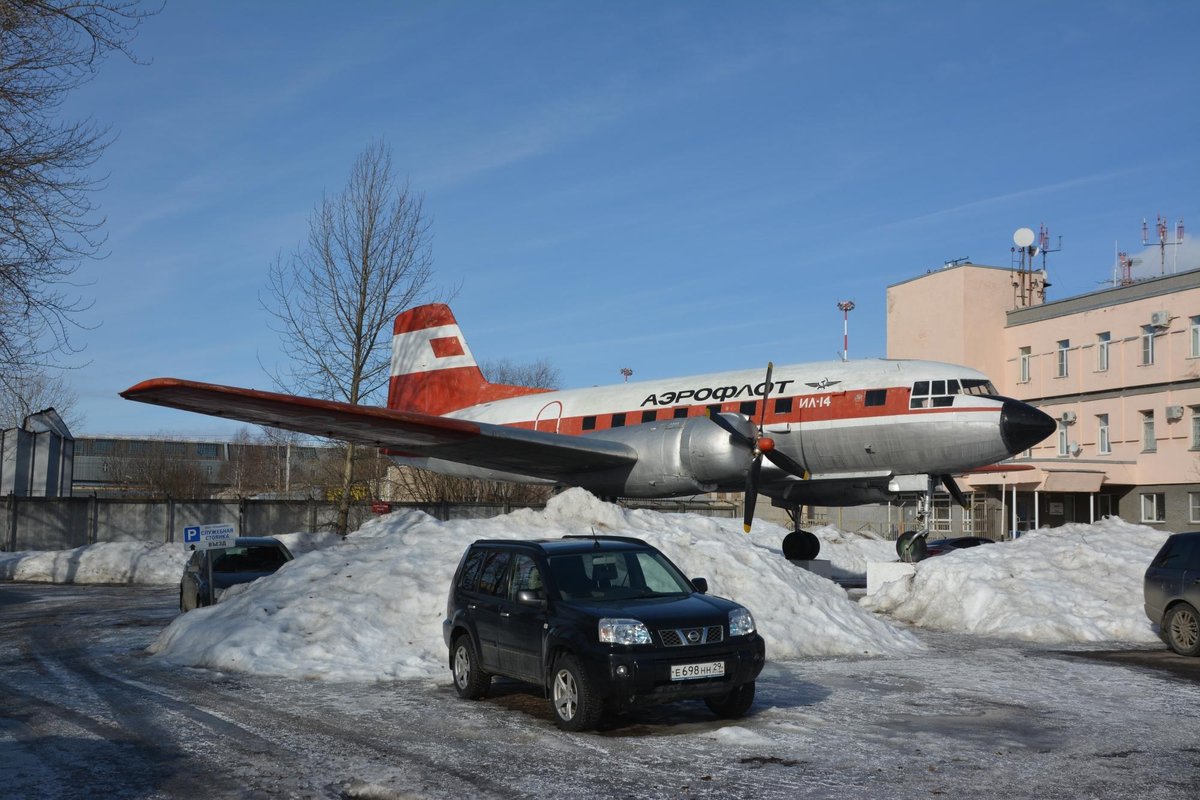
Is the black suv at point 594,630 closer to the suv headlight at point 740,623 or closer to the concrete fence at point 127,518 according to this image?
the suv headlight at point 740,623

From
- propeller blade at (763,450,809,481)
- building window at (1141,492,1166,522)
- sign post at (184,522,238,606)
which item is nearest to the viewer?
sign post at (184,522,238,606)

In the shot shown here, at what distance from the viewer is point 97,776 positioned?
7.46 m

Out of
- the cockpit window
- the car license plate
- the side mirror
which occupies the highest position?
the cockpit window

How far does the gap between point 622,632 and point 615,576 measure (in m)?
1.43

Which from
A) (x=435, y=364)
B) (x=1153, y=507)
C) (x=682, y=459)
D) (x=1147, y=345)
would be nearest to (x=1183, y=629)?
(x=682, y=459)

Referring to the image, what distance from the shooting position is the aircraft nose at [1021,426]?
20844mm

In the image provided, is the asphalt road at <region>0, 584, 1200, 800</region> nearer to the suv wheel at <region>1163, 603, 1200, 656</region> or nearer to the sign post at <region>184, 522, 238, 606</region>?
the suv wheel at <region>1163, 603, 1200, 656</region>

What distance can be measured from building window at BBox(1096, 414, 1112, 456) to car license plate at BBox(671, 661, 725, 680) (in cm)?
4700

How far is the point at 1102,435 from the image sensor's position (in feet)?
165

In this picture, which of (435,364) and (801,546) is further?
(435,364)

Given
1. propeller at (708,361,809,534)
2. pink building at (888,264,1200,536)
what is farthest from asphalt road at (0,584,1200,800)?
pink building at (888,264,1200,536)

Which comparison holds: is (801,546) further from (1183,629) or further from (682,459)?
(1183,629)

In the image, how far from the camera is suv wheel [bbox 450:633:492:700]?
10766mm

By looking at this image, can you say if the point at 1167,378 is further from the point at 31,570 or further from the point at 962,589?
the point at 31,570
